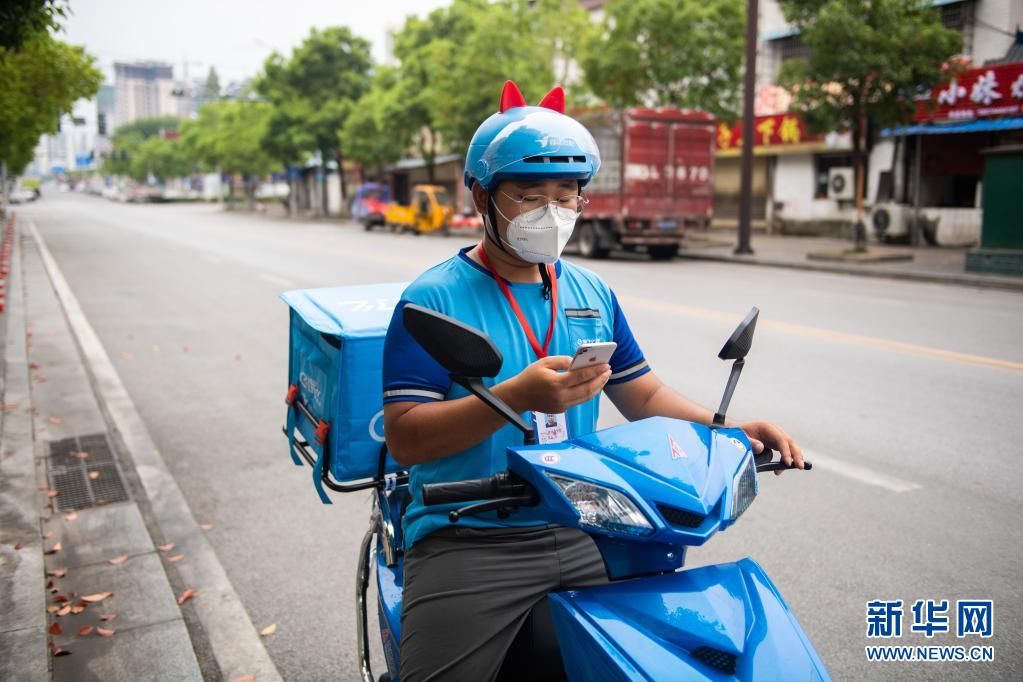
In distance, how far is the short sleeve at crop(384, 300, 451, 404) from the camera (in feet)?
6.61

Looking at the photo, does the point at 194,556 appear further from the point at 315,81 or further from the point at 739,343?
the point at 315,81

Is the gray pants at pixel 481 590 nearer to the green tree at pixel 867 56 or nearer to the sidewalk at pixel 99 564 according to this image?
the sidewalk at pixel 99 564

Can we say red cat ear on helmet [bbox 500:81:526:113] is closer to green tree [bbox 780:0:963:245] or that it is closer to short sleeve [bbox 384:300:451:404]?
short sleeve [bbox 384:300:451:404]

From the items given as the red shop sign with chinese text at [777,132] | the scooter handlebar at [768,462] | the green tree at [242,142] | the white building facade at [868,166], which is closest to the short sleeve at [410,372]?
the scooter handlebar at [768,462]

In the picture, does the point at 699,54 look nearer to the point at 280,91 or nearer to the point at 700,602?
the point at 700,602

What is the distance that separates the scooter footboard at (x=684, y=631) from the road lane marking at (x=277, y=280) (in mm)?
13759

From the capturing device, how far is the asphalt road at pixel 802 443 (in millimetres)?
3779

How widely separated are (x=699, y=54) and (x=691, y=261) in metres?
5.81

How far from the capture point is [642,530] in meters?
1.69

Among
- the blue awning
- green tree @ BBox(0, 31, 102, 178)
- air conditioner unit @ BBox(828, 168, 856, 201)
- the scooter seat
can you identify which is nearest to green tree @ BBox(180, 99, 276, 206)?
green tree @ BBox(0, 31, 102, 178)

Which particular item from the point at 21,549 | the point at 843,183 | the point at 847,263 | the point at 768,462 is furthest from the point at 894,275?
the point at 768,462

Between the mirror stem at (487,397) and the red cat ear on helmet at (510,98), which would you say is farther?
the red cat ear on helmet at (510,98)

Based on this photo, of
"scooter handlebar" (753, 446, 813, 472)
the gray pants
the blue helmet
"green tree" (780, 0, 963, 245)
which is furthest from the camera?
"green tree" (780, 0, 963, 245)

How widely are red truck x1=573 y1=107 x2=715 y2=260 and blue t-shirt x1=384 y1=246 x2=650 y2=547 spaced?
18.1 m
